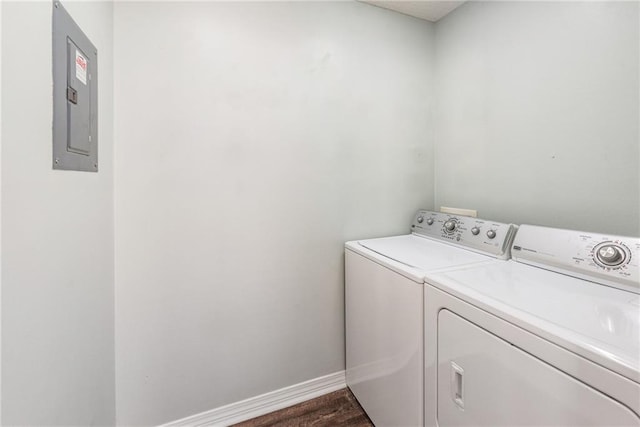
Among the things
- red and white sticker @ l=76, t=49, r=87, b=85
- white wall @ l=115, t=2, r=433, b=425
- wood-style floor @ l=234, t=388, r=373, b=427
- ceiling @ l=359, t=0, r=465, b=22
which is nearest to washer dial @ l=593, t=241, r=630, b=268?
white wall @ l=115, t=2, r=433, b=425

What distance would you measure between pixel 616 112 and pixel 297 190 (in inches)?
55.9

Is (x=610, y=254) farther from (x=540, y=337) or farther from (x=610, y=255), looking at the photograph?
(x=540, y=337)

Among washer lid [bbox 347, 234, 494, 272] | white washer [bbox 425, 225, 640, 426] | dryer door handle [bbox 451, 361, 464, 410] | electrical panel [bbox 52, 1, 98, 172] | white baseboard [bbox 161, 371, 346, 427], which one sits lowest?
white baseboard [bbox 161, 371, 346, 427]

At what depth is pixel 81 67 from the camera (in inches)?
35.9

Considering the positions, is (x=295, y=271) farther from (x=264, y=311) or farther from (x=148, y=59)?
(x=148, y=59)

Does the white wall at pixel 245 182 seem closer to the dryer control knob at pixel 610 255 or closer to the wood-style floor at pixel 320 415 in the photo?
the wood-style floor at pixel 320 415

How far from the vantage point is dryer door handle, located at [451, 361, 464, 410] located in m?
0.87

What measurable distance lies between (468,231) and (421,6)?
144 centimetres

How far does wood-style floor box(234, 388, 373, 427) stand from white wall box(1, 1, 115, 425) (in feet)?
2.64

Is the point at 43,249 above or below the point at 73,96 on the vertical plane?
below

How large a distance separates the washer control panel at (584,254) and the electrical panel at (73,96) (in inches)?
67.7

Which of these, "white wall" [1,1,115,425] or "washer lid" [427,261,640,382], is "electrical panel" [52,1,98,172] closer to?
"white wall" [1,1,115,425]

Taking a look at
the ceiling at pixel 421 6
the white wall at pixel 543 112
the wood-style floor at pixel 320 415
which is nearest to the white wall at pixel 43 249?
the wood-style floor at pixel 320 415

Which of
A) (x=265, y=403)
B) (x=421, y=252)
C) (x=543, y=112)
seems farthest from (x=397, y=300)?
(x=543, y=112)
